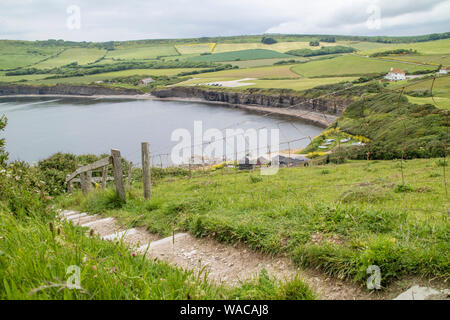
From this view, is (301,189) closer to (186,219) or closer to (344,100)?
(186,219)

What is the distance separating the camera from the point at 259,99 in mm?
118500

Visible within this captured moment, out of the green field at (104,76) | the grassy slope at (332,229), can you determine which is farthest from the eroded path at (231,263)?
the green field at (104,76)

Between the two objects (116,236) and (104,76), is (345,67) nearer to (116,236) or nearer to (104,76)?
(104,76)

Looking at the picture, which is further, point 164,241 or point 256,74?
point 256,74

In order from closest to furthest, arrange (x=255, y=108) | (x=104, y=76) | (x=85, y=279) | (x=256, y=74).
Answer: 1. (x=85, y=279)
2. (x=255, y=108)
3. (x=256, y=74)
4. (x=104, y=76)

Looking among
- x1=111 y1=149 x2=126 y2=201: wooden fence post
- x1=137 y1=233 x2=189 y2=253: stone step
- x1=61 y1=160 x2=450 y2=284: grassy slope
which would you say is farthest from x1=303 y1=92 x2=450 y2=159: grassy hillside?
x1=111 y1=149 x2=126 y2=201: wooden fence post

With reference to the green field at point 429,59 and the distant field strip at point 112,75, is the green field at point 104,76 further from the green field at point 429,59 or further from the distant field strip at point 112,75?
the green field at point 429,59

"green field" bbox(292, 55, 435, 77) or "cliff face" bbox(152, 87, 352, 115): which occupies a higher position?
"green field" bbox(292, 55, 435, 77)

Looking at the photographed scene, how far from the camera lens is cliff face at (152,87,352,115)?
303 feet

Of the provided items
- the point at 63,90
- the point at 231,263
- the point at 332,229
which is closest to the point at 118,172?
the point at 231,263

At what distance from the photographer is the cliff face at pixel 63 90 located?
15112 centimetres

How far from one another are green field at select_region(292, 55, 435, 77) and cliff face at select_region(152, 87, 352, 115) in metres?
23.2

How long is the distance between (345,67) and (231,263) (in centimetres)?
13916

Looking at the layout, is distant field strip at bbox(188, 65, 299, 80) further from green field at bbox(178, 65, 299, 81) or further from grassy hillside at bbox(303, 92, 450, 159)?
grassy hillside at bbox(303, 92, 450, 159)
